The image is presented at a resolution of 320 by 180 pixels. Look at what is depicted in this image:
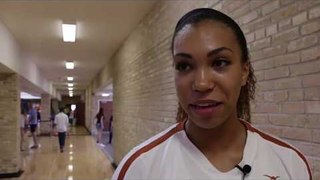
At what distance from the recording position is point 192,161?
3.32 ft

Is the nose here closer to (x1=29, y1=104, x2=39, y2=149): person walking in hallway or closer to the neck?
the neck

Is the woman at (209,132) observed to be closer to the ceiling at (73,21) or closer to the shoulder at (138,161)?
the shoulder at (138,161)

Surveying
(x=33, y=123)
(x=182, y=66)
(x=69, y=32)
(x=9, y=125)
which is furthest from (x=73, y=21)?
(x=33, y=123)

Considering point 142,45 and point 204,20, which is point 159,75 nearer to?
point 142,45

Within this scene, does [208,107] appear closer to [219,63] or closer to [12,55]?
[219,63]

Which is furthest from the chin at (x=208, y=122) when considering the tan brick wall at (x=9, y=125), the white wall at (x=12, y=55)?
the tan brick wall at (x=9, y=125)

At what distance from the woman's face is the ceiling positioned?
13.1 feet

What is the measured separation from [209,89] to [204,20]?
0.67ft

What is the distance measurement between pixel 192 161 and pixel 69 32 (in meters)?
5.94

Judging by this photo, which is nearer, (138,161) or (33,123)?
(138,161)

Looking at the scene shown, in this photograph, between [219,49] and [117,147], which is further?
[117,147]

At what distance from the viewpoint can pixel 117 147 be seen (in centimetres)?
848

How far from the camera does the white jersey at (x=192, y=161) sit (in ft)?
3.23

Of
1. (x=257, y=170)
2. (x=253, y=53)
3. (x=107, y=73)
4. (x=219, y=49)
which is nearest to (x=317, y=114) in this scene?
(x=253, y=53)
